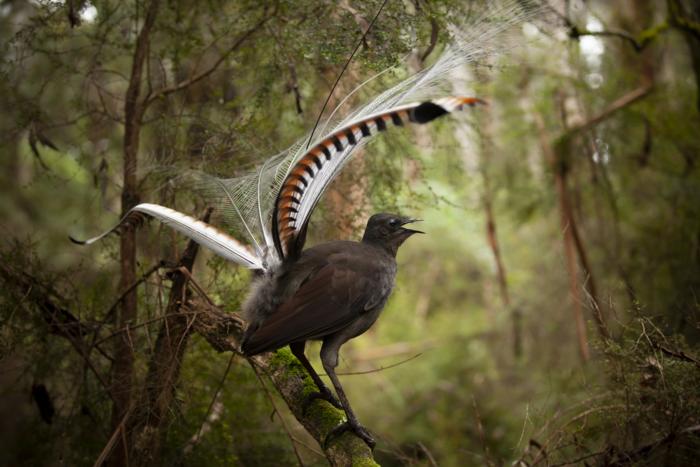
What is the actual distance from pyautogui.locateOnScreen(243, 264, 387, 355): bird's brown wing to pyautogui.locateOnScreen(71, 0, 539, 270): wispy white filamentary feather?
24 centimetres

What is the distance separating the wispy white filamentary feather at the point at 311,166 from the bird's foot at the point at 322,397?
728 millimetres

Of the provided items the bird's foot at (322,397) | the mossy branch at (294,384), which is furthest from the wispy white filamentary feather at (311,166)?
the bird's foot at (322,397)

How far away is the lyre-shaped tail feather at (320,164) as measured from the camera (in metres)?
2.58

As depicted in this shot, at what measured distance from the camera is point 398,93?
311 centimetres

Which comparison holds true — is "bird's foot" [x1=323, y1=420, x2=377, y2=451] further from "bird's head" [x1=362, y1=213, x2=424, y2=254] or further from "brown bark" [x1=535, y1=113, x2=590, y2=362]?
"brown bark" [x1=535, y1=113, x2=590, y2=362]

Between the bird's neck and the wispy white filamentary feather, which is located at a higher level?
the wispy white filamentary feather

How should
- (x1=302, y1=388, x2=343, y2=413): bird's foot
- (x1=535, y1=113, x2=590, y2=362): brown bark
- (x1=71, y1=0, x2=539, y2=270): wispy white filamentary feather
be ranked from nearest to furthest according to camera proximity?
Answer: (x1=71, y1=0, x2=539, y2=270): wispy white filamentary feather, (x1=302, y1=388, x2=343, y2=413): bird's foot, (x1=535, y1=113, x2=590, y2=362): brown bark

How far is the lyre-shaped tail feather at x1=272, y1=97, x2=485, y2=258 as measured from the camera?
2578 mm

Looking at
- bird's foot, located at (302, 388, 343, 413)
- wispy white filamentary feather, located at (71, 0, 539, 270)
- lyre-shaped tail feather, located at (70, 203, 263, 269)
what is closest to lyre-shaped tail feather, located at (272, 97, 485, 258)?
wispy white filamentary feather, located at (71, 0, 539, 270)

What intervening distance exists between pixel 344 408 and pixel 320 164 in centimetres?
125

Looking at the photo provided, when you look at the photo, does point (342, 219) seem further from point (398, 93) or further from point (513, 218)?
point (513, 218)

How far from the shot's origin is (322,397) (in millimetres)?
3498

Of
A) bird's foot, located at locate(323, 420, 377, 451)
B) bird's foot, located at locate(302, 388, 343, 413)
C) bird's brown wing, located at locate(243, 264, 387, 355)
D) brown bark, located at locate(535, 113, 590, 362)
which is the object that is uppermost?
bird's brown wing, located at locate(243, 264, 387, 355)

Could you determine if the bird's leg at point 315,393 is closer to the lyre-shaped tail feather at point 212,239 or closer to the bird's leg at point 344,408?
the bird's leg at point 344,408
